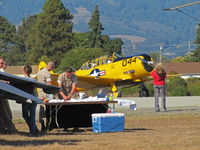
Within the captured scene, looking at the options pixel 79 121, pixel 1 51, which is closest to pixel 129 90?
pixel 79 121

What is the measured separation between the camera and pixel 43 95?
44.9ft

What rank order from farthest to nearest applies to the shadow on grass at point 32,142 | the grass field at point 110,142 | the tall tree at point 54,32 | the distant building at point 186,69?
1. the tall tree at point 54,32
2. the distant building at point 186,69
3. the shadow on grass at point 32,142
4. the grass field at point 110,142

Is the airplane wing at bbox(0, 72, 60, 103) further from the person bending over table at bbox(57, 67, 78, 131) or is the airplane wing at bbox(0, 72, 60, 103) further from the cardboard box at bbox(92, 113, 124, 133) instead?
the person bending over table at bbox(57, 67, 78, 131)

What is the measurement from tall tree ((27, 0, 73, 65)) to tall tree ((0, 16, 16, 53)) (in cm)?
3220

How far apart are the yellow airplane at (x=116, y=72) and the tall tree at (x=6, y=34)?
10800 cm

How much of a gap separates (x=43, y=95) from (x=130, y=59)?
18789mm

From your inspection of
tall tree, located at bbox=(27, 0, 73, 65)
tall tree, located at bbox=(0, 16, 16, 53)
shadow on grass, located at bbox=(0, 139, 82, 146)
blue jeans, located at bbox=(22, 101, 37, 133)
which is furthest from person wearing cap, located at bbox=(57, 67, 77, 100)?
tall tree, located at bbox=(0, 16, 16, 53)

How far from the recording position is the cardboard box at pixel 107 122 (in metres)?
12.2

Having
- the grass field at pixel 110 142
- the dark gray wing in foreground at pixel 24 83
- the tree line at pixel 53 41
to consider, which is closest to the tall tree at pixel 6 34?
the tree line at pixel 53 41

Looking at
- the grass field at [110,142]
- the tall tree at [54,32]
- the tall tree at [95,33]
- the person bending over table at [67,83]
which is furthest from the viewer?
the tall tree at [95,33]

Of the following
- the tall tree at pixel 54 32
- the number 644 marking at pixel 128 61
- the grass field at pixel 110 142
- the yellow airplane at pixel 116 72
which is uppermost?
the tall tree at pixel 54 32

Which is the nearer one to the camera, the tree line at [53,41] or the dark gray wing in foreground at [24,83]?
the dark gray wing in foreground at [24,83]

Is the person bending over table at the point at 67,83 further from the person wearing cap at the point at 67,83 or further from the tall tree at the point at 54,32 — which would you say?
the tall tree at the point at 54,32

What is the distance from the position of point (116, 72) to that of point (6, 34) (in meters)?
112
